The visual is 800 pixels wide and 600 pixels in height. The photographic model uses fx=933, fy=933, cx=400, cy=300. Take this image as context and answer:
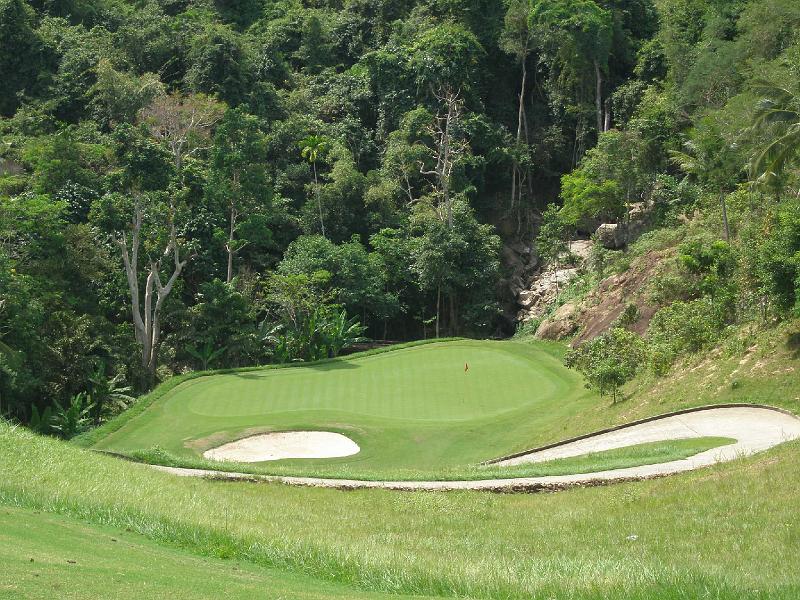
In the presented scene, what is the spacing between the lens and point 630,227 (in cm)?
4431

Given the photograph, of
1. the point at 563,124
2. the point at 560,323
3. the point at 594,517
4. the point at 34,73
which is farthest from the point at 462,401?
the point at 34,73

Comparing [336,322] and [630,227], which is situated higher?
[630,227]

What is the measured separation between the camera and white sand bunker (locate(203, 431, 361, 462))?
938 inches

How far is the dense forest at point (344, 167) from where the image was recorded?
114 ft

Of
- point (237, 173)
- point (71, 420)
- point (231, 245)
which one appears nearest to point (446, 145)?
point (237, 173)

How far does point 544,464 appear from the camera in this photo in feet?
63.4

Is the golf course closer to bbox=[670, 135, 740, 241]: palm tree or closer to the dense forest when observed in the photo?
the dense forest

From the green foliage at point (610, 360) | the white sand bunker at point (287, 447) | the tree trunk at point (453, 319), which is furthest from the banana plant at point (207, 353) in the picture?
the green foliage at point (610, 360)

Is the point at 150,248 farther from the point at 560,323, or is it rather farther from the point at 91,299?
the point at 560,323

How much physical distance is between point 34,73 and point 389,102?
21562mm

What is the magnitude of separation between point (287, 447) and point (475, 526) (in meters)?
11.6

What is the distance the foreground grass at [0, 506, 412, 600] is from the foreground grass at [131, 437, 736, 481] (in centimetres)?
749

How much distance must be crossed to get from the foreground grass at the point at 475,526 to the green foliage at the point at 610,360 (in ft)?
34.0

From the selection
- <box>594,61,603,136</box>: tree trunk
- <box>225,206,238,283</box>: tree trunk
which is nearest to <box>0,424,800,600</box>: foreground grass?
<box>225,206,238,283</box>: tree trunk
